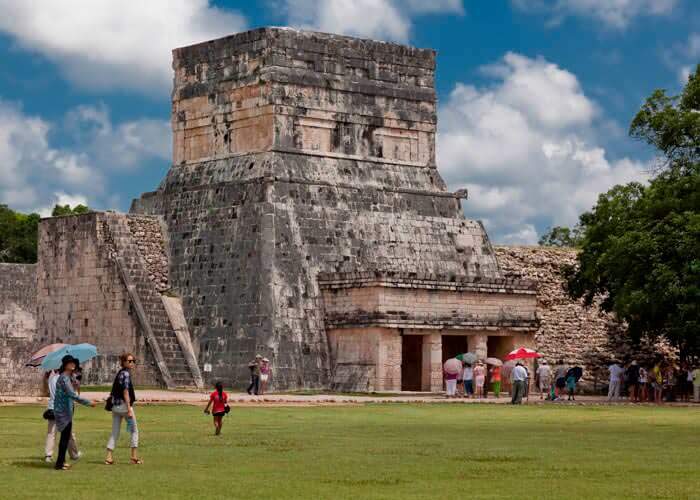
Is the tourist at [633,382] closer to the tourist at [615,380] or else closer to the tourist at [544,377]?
the tourist at [615,380]

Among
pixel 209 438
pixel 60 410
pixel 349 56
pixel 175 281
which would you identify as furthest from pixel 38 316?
pixel 60 410

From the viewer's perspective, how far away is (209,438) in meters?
23.9

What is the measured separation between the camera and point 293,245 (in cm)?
4369

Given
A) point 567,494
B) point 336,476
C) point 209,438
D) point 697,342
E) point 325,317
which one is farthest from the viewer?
point 325,317

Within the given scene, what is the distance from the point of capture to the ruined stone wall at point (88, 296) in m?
43.3

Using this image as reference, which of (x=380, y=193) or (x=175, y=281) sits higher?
(x=380, y=193)

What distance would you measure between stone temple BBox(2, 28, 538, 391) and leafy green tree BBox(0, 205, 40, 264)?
99.1 ft

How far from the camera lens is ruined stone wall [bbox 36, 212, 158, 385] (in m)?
43.3

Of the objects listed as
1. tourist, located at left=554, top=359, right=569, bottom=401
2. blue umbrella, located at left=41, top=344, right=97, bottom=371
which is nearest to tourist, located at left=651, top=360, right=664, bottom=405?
tourist, located at left=554, top=359, right=569, bottom=401

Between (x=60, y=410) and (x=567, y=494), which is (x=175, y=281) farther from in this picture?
(x=567, y=494)

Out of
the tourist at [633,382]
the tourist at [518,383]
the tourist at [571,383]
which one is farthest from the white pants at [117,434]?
the tourist at [571,383]

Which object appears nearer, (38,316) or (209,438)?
(209,438)

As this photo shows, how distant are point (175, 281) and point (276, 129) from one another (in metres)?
5.14

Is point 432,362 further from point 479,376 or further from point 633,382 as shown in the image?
point 633,382
